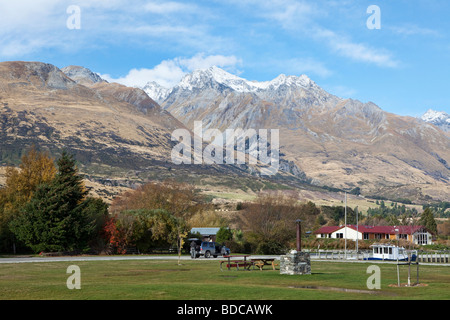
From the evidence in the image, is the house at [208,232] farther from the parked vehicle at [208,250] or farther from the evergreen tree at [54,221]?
the evergreen tree at [54,221]

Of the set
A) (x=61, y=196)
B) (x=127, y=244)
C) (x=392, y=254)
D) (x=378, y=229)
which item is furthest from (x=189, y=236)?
(x=378, y=229)

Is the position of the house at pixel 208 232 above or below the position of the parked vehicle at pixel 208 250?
above

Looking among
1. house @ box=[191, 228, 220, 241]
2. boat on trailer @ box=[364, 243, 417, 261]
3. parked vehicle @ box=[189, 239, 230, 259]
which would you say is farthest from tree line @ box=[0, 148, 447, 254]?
boat on trailer @ box=[364, 243, 417, 261]

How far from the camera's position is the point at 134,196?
338ft

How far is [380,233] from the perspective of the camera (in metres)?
125

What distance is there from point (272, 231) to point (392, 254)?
23946mm

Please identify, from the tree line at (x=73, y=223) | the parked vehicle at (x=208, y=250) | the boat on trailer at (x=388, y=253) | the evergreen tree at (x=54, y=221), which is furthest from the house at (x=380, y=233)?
the evergreen tree at (x=54, y=221)

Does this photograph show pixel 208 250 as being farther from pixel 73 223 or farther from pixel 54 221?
pixel 54 221

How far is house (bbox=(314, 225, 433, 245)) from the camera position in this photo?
4707 inches

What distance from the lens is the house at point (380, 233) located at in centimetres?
11956

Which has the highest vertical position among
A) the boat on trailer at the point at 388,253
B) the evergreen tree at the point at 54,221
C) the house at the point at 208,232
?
the evergreen tree at the point at 54,221

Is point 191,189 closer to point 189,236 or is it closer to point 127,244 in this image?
point 189,236

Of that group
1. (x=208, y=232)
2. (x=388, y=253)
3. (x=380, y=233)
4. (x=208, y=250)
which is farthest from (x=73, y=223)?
(x=380, y=233)
